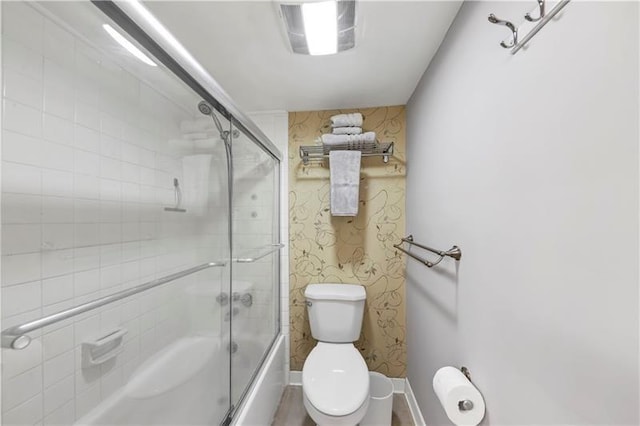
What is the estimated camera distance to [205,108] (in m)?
1.12

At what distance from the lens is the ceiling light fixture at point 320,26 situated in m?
0.98

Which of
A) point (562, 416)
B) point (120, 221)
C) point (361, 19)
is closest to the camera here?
point (562, 416)

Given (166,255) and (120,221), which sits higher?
(120,221)

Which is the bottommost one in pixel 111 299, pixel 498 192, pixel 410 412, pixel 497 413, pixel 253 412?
pixel 410 412

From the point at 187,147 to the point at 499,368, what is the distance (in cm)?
154

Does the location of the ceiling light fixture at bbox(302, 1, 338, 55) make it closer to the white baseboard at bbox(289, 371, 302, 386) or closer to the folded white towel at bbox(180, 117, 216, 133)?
the folded white towel at bbox(180, 117, 216, 133)

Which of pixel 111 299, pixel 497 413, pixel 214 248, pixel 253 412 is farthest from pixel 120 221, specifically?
pixel 497 413

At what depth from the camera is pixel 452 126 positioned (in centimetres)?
108

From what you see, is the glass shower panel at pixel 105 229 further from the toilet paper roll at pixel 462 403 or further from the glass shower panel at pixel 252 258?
the toilet paper roll at pixel 462 403

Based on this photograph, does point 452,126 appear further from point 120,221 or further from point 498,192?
point 120,221

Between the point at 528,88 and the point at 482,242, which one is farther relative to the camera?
the point at 482,242

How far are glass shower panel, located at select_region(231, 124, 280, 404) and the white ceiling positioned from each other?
397 millimetres

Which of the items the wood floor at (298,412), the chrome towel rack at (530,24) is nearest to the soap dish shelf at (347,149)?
the chrome towel rack at (530,24)

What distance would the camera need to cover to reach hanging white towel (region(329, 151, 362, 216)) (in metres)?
1.76
